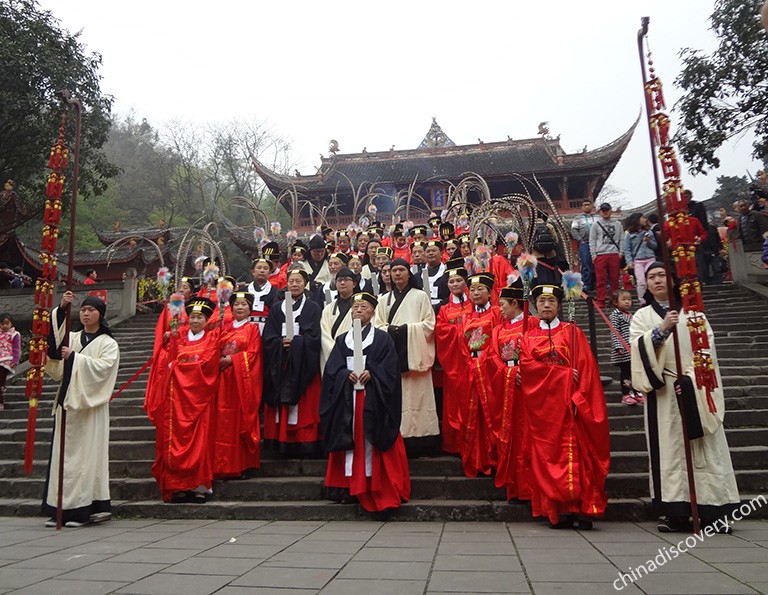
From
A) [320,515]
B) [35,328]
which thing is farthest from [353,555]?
[35,328]

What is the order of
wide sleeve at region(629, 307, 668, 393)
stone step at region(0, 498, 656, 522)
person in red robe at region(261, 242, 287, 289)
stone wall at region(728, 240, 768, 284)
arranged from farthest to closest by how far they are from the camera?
1. stone wall at region(728, 240, 768, 284)
2. person in red robe at region(261, 242, 287, 289)
3. stone step at region(0, 498, 656, 522)
4. wide sleeve at region(629, 307, 668, 393)

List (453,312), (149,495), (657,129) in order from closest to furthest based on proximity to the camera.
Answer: (657,129)
(149,495)
(453,312)

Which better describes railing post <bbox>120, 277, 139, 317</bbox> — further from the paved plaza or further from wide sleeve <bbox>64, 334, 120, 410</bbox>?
the paved plaza

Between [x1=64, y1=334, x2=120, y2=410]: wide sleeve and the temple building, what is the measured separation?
16920 millimetres

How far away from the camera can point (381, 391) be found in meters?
5.04

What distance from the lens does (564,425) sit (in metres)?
4.55

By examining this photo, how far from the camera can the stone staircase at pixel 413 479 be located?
16.2 ft

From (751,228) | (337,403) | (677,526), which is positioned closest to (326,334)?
(337,403)

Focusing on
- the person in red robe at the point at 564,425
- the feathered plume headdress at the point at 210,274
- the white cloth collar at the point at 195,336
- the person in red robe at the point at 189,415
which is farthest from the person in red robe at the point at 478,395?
the feathered plume headdress at the point at 210,274

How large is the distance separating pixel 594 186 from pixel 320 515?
2284cm

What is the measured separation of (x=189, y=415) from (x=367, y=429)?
1900mm

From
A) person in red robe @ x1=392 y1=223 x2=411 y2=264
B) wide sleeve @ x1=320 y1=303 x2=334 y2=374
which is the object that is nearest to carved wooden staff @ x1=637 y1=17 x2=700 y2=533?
wide sleeve @ x1=320 y1=303 x2=334 y2=374

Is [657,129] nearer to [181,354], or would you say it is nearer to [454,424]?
[454,424]

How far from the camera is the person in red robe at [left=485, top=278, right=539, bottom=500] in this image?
4875mm
